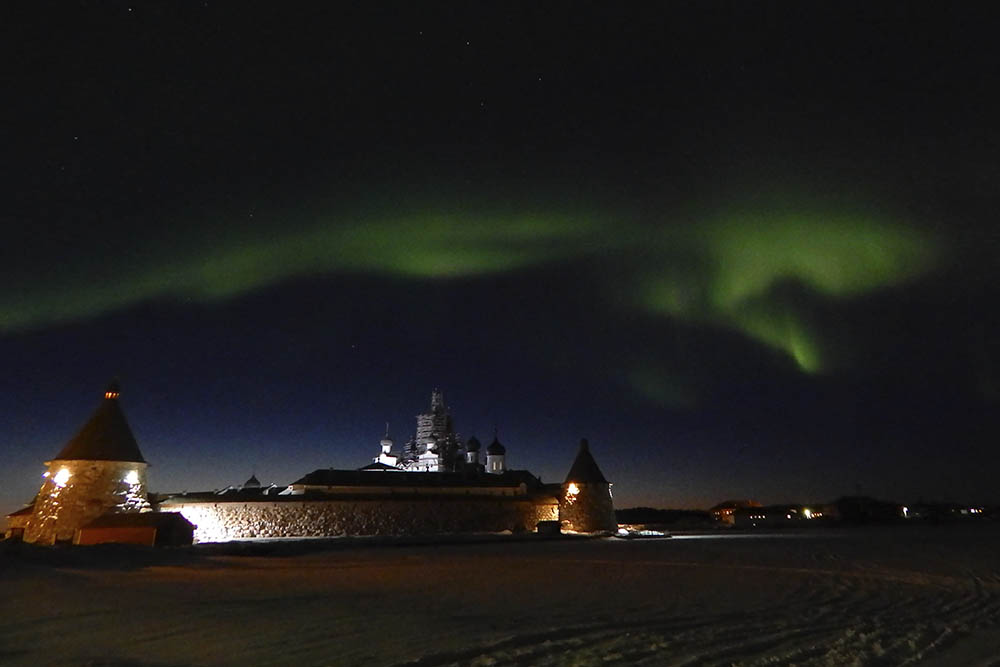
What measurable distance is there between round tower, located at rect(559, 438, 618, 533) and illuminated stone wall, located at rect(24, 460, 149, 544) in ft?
101

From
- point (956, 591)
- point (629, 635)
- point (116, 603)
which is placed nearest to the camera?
point (629, 635)

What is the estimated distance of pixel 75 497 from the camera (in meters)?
31.8

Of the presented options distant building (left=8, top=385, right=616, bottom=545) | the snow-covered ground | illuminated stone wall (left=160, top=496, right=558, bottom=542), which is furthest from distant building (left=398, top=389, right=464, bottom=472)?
the snow-covered ground

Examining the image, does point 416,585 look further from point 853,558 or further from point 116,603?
point 853,558

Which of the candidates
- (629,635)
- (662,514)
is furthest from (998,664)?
(662,514)

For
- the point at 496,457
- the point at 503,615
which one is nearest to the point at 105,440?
the point at 503,615

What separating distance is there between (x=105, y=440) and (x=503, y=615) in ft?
106

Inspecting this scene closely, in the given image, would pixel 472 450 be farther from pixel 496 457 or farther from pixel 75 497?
pixel 75 497

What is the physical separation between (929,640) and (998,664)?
53.7 inches

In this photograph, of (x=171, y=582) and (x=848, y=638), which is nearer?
(x=848, y=638)

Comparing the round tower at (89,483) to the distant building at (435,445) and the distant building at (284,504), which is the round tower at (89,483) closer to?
the distant building at (284,504)

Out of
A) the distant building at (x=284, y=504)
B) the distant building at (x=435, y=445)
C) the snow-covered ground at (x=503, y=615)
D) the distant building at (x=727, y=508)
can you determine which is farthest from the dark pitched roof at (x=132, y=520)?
the distant building at (x=727, y=508)

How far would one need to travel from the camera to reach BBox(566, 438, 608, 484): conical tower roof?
4969 cm

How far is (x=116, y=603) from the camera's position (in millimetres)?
10984
